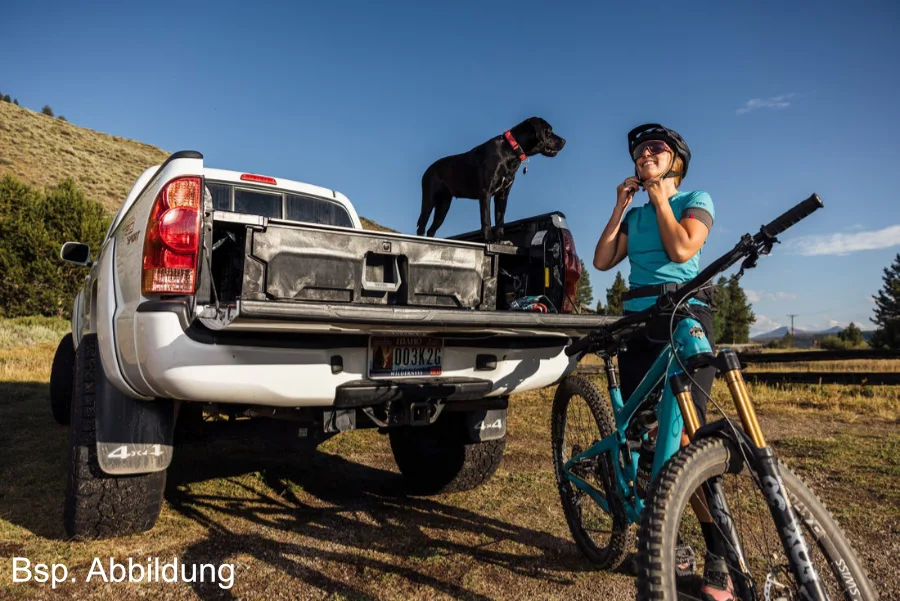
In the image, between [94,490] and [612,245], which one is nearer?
[612,245]

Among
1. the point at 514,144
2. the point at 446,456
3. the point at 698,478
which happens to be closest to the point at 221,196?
the point at 514,144

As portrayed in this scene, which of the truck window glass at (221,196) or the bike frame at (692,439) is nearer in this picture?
the bike frame at (692,439)

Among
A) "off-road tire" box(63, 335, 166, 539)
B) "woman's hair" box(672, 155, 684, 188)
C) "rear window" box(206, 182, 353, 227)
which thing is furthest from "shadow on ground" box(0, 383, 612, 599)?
"rear window" box(206, 182, 353, 227)

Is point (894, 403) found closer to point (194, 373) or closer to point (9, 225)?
point (194, 373)

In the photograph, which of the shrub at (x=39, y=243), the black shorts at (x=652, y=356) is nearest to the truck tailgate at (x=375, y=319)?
the black shorts at (x=652, y=356)

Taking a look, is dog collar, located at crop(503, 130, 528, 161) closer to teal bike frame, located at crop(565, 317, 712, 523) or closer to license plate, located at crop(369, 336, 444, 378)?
license plate, located at crop(369, 336, 444, 378)

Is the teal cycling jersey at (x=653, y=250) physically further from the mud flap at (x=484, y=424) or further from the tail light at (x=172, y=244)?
the tail light at (x=172, y=244)

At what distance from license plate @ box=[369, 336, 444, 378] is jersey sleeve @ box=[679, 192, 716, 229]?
141 cm

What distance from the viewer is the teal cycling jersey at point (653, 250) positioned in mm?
2374

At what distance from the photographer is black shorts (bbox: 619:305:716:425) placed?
2.29 m

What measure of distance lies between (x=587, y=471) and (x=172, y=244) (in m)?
2.21

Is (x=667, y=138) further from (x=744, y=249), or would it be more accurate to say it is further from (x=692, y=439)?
(x=692, y=439)

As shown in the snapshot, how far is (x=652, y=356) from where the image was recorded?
8.55 ft

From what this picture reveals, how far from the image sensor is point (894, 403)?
839 cm
